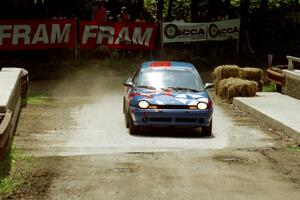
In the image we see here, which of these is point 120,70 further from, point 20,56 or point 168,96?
point 168,96

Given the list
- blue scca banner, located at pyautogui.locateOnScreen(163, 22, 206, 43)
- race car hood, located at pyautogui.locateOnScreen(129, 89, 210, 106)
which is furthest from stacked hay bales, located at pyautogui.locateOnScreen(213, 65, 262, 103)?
blue scca banner, located at pyautogui.locateOnScreen(163, 22, 206, 43)

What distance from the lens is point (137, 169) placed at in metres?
10.2

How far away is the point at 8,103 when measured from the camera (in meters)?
12.2

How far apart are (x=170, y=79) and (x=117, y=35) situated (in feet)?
43.8

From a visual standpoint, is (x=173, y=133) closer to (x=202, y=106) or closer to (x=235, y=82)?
(x=202, y=106)

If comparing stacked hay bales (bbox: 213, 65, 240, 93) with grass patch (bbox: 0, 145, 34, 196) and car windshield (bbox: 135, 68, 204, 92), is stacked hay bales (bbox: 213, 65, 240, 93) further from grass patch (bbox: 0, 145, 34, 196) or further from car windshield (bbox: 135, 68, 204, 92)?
grass patch (bbox: 0, 145, 34, 196)

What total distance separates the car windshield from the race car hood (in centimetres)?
32

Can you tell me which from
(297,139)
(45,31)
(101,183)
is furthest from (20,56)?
(101,183)

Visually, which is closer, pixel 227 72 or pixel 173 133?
pixel 173 133

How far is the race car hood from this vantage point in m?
13.8

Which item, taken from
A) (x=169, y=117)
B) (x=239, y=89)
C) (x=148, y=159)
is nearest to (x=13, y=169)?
(x=148, y=159)

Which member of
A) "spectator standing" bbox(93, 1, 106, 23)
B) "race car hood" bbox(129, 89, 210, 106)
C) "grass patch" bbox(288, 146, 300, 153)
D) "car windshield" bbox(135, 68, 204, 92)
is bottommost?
"grass patch" bbox(288, 146, 300, 153)

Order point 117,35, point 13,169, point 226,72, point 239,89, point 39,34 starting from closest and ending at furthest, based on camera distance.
Answer: point 13,169 → point 239,89 → point 226,72 → point 39,34 → point 117,35

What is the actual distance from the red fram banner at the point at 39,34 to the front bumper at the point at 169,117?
46.3 feet
